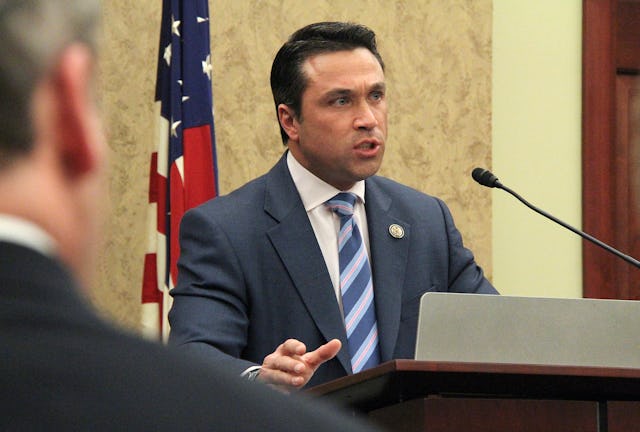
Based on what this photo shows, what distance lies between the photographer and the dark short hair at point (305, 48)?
12.8 ft

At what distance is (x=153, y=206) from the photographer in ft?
14.4

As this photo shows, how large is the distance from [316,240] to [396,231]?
0.82 ft

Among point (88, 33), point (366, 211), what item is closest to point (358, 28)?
point (366, 211)

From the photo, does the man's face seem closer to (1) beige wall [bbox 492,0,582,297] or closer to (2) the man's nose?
(2) the man's nose

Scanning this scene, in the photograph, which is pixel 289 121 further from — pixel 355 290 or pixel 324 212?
pixel 355 290

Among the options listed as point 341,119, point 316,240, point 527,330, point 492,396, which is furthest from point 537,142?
point 492,396

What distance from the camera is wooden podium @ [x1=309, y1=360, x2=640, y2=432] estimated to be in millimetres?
2324

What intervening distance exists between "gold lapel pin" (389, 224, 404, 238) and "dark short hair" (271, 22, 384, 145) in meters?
0.52

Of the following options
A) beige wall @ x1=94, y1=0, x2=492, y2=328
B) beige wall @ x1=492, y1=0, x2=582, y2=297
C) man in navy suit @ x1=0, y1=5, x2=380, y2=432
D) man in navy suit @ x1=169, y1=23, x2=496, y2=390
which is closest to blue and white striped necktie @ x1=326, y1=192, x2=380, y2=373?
man in navy suit @ x1=169, y1=23, x2=496, y2=390

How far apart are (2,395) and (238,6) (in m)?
4.39

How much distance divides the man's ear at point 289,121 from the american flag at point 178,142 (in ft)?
1.53

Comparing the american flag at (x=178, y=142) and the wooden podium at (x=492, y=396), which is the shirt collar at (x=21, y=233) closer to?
the wooden podium at (x=492, y=396)

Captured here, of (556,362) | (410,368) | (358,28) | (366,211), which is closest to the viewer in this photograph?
(410,368)

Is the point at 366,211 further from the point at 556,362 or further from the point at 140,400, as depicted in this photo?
the point at 140,400
